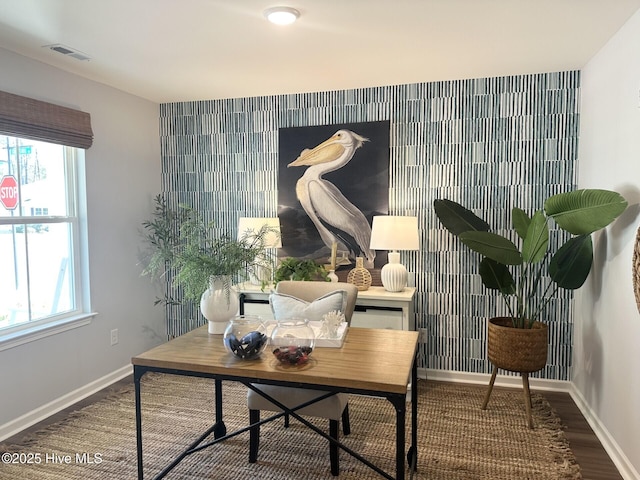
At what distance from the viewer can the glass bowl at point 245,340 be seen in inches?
75.7

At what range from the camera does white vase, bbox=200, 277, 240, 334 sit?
229 centimetres

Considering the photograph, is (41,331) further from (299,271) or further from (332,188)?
(332,188)

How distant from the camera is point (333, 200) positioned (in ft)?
12.5

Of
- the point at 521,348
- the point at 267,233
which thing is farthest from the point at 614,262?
the point at 267,233

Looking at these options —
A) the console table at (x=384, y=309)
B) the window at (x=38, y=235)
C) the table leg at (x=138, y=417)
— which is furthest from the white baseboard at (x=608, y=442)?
the window at (x=38, y=235)

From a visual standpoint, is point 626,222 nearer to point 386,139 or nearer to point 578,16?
point 578,16

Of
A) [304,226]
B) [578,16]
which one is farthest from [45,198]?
[578,16]

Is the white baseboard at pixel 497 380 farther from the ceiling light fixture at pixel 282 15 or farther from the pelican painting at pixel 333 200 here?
the ceiling light fixture at pixel 282 15

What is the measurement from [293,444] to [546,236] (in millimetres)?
1954

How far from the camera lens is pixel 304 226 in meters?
3.90

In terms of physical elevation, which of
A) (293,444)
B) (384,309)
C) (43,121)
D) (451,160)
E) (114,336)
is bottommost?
(293,444)

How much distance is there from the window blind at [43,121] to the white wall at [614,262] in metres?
3.50

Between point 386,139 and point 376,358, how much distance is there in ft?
7.30

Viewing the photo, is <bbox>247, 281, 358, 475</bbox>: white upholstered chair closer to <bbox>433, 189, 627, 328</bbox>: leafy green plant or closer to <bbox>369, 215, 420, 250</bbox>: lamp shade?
<bbox>369, 215, 420, 250</bbox>: lamp shade
